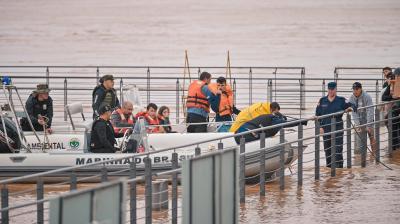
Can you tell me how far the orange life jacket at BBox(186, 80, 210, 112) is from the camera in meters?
24.2

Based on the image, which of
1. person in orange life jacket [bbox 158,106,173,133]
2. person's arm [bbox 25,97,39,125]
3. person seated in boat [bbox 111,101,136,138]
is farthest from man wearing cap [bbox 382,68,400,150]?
person's arm [bbox 25,97,39,125]

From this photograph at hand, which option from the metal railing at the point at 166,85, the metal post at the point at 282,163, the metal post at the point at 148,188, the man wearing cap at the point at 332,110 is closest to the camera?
the metal post at the point at 148,188

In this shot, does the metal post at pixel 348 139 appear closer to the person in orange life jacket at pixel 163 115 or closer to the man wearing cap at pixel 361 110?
the man wearing cap at pixel 361 110

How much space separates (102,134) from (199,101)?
377 centimetres

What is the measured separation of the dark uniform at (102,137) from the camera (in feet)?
68.0

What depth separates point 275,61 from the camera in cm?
4591

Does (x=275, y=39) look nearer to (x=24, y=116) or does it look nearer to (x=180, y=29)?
(x=180, y=29)

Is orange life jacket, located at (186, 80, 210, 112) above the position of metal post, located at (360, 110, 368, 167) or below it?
above

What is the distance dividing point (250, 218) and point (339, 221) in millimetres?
1078

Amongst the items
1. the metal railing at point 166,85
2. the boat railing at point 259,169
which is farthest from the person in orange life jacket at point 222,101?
the metal railing at point 166,85

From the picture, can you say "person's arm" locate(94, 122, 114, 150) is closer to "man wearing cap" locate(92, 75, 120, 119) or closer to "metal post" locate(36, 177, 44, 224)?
"man wearing cap" locate(92, 75, 120, 119)

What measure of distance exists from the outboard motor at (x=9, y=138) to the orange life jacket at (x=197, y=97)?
11.9 feet

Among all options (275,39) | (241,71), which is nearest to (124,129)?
(241,71)

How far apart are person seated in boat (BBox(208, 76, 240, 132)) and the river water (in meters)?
2.93
